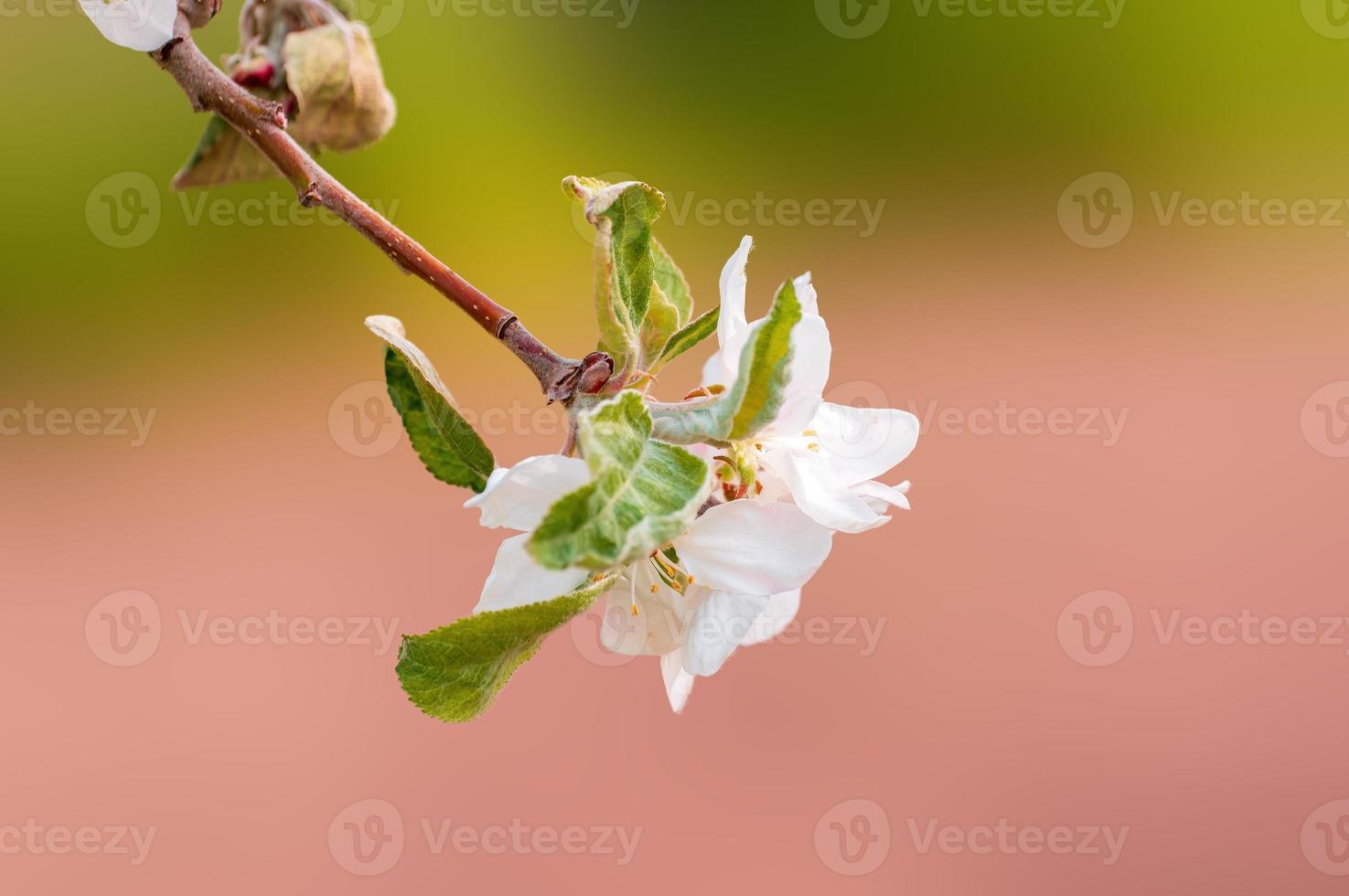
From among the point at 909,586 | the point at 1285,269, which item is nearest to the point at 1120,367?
the point at 1285,269

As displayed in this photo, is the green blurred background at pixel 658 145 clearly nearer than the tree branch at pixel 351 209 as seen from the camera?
No

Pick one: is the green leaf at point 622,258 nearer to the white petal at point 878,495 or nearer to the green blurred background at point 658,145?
the white petal at point 878,495

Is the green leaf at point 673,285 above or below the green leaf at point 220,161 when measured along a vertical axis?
below

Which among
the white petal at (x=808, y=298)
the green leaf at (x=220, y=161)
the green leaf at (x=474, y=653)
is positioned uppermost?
the green leaf at (x=220, y=161)

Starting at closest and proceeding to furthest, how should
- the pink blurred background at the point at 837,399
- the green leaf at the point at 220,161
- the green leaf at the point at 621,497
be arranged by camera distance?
the green leaf at the point at 621,497 < the green leaf at the point at 220,161 < the pink blurred background at the point at 837,399

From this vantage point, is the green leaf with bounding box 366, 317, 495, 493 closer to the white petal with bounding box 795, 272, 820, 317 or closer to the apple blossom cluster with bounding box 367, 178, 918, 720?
the apple blossom cluster with bounding box 367, 178, 918, 720

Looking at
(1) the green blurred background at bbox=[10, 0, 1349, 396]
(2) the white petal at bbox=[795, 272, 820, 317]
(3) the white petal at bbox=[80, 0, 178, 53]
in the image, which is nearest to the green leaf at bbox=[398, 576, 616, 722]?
(2) the white petal at bbox=[795, 272, 820, 317]

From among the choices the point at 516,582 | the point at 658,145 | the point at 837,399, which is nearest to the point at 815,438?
the point at 516,582

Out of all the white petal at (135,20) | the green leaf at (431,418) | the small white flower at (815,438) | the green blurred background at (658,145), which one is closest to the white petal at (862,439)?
the small white flower at (815,438)
